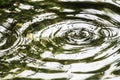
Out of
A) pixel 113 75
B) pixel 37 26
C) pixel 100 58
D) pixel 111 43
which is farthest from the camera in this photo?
pixel 37 26

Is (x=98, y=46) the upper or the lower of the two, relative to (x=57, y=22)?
lower

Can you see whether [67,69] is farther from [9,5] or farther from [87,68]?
[9,5]

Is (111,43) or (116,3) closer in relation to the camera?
(111,43)

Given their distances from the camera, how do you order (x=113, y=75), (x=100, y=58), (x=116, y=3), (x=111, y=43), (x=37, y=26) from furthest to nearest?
(x=116, y=3)
(x=37, y=26)
(x=111, y=43)
(x=100, y=58)
(x=113, y=75)

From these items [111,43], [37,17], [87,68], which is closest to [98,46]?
[111,43]

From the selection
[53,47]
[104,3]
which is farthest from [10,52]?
[104,3]

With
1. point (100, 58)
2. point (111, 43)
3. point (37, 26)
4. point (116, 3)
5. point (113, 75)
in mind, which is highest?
point (116, 3)
